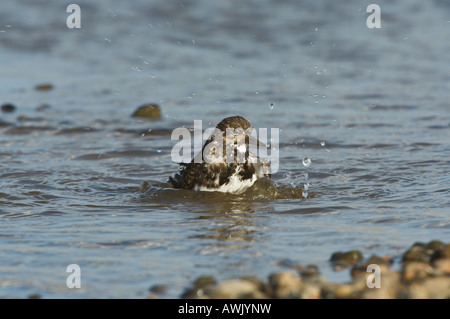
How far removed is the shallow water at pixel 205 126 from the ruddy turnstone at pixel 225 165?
117 mm

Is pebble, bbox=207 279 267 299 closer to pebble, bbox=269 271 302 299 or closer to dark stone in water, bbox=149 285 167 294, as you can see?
pebble, bbox=269 271 302 299

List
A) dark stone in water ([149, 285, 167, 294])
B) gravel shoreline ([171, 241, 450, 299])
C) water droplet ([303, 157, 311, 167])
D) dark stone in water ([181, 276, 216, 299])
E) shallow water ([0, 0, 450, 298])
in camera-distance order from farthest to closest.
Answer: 1. water droplet ([303, 157, 311, 167])
2. shallow water ([0, 0, 450, 298])
3. dark stone in water ([149, 285, 167, 294])
4. dark stone in water ([181, 276, 216, 299])
5. gravel shoreline ([171, 241, 450, 299])

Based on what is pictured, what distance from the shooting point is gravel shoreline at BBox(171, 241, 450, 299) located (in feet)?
14.0

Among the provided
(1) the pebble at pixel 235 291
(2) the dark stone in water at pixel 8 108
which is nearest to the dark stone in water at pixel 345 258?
(1) the pebble at pixel 235 291

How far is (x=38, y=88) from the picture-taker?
11.2 m

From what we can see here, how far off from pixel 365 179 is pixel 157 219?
2.23m

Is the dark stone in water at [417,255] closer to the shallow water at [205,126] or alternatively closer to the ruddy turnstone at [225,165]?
the shallow water at [205,126]

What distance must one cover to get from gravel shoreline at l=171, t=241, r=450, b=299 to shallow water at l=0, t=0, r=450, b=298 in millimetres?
157

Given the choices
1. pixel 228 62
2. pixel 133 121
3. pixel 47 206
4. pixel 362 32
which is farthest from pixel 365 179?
pixel 362 32

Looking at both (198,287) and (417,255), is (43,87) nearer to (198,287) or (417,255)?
(198,287)

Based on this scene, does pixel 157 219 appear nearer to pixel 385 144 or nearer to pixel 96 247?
pixel 96 247

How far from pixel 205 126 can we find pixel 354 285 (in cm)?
515

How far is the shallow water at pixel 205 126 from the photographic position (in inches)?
206

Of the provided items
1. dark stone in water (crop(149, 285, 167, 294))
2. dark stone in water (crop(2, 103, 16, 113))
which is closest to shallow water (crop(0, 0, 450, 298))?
dark stone in water (crop(149, 285, 167, 294))
